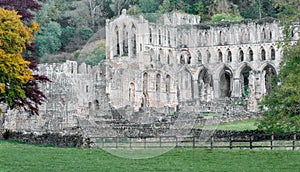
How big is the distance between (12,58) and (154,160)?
38.0 feet

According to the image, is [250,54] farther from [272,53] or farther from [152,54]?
[152,54]

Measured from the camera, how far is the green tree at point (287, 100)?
3828cm

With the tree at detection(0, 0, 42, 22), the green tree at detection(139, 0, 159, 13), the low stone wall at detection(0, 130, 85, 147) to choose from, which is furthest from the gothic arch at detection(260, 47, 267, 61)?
the low stone wall at detection(0, 130, 85, 147)

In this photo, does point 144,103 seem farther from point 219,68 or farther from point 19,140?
point 19,140

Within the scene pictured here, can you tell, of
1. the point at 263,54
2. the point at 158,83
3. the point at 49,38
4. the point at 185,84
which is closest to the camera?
the point at 158,83

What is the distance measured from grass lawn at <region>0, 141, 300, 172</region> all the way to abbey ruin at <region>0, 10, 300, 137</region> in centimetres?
3194

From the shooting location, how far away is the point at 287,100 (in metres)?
38.6

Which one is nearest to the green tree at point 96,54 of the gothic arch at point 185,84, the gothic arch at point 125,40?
the gothic arch at point 125,40

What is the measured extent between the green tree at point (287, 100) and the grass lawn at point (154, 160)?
1.39 m

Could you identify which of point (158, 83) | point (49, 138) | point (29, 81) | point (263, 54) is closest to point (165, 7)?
point (263, 54)

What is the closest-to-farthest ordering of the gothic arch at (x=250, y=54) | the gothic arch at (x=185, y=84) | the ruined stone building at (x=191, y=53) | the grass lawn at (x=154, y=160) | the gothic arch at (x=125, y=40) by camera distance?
the grass lawn at (x=154, y=160), the ruined stone building at (x=191, y=53), the gothic arch at (x=185, y=84), the gothic arch at (x=125, y=40), the gothic arch at (x=250, y=54)

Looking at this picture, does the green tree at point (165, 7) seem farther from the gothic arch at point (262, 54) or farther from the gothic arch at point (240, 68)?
the gothic arch at point (262, 54)

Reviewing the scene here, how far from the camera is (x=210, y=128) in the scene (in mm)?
55375

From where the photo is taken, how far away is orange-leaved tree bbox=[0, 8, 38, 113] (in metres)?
44.0
